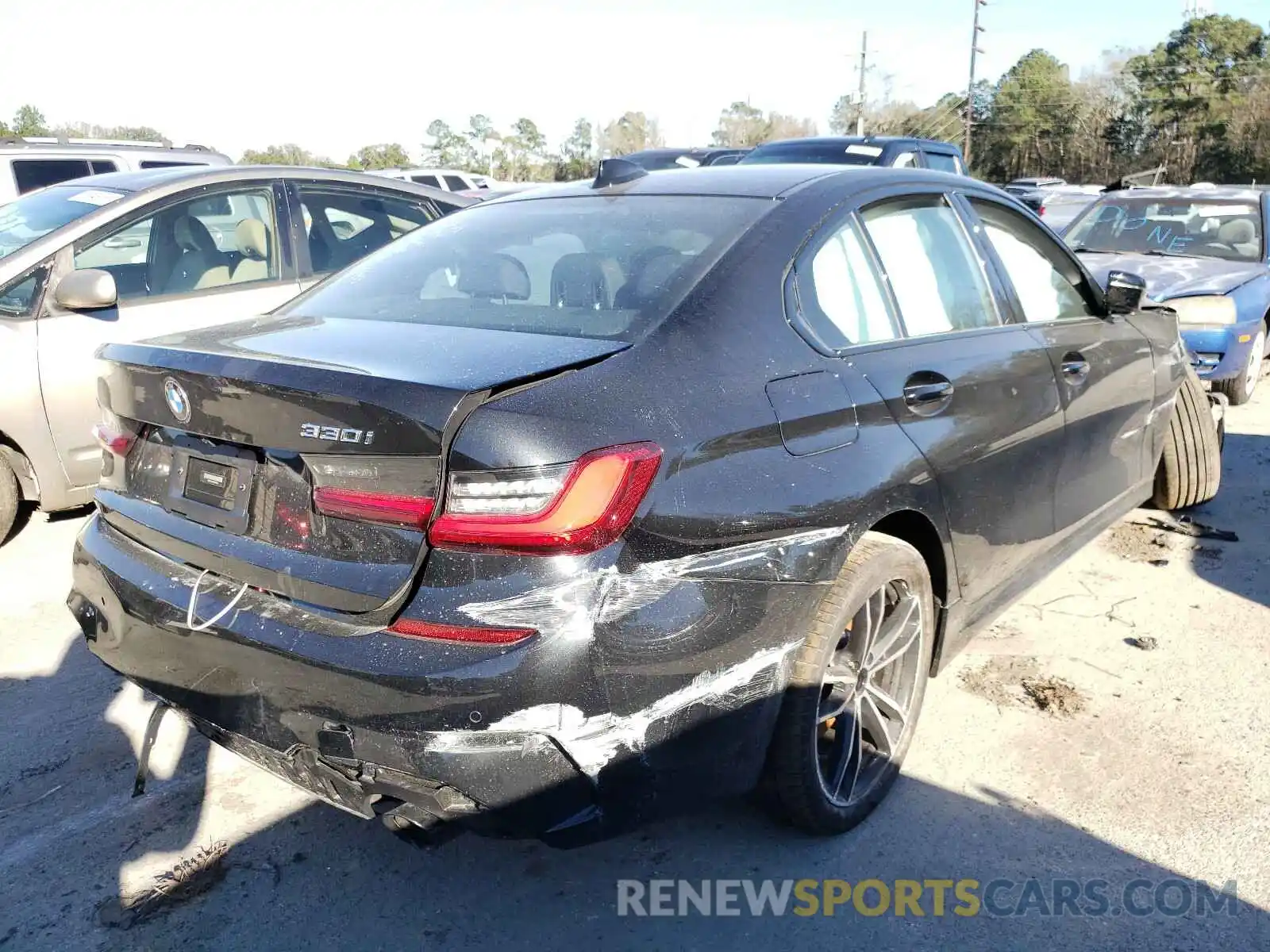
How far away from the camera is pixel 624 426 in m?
2.01

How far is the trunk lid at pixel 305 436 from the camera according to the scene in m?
1.98

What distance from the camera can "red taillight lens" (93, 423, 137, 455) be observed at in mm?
2572

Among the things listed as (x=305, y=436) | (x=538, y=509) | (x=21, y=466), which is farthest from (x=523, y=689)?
(x=21, y=466)

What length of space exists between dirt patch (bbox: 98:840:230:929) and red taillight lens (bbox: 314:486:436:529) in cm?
114

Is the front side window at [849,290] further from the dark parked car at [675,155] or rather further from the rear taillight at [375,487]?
the dark parked car at [675,155]

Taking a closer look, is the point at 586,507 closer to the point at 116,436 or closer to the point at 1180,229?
the point at 116,436

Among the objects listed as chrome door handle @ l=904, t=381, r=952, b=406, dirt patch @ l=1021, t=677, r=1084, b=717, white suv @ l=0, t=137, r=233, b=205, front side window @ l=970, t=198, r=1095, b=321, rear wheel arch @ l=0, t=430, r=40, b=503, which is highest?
white suv @ l=0, t=137, r=233, b=205

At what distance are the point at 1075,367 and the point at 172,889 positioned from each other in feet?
10.5

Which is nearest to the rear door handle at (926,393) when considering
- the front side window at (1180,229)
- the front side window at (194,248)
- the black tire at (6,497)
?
the front side window at (194,248)

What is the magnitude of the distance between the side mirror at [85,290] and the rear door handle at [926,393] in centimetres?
371

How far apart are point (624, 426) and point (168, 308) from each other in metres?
3.87

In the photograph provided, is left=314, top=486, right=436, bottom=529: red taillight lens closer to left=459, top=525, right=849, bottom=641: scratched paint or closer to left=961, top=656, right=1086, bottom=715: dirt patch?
left=459, top=525, right=849, bottom=641: scratched paint

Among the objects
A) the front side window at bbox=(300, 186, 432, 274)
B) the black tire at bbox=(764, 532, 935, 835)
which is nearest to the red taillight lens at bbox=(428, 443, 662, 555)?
the black tire at bbox=(764, 532, 935, 835)

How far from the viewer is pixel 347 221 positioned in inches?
229
